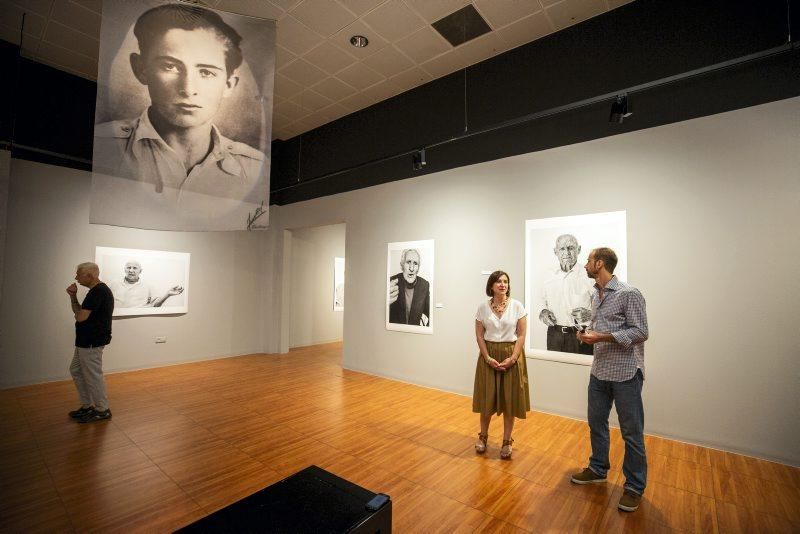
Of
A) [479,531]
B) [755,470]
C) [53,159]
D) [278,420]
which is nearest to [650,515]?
[479,531]

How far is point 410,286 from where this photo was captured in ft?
19.7

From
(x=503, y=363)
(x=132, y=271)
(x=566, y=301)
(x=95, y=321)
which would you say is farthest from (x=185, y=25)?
(x=132, y=271)

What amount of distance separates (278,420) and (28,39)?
20.0 ft

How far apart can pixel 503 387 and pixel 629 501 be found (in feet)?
3.88

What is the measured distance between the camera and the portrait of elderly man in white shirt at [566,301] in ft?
14.0

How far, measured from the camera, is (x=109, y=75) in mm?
1502

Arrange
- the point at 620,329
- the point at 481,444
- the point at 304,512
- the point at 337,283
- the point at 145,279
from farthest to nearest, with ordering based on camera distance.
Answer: the point at 337,283, the point at 145,279, the point at 481,444, the point at 620,329, the point at 304,512

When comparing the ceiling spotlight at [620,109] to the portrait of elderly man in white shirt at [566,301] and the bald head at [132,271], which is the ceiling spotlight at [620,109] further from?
the bald head at [132,271]

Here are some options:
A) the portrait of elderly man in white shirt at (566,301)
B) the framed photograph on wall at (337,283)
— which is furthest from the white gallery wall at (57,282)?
the portrait of elderly man in white shirt at (566,301)

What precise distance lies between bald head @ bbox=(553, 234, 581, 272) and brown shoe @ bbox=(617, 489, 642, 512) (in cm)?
246

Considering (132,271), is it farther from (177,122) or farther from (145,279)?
(177,122)

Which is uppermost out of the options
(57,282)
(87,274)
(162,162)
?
(162,162)

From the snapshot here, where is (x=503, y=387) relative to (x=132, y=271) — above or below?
below

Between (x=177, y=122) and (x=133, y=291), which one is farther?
(x=133, y=291)
